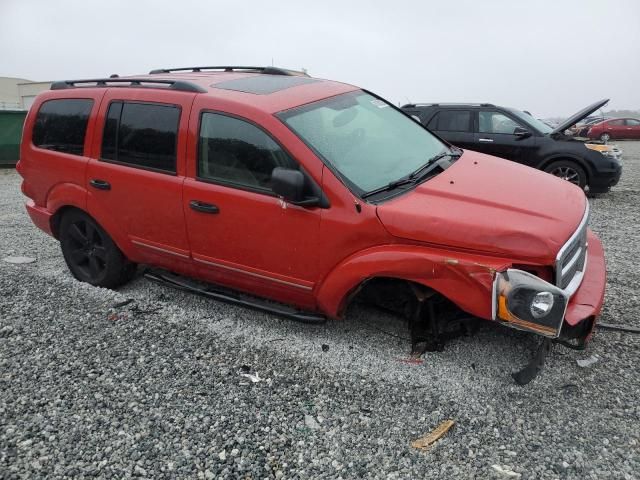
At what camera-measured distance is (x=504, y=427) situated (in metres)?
2.63

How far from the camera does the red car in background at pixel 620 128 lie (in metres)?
25.7

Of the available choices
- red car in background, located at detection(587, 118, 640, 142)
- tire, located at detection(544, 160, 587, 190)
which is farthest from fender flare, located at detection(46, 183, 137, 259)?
red car in background, located at detection(587, 118, 640, 142)

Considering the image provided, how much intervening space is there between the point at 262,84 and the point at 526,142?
6.82 meters

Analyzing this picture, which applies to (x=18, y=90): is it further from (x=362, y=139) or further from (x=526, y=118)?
(x=362, y=139)

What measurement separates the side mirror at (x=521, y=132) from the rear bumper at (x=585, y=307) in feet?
21.1

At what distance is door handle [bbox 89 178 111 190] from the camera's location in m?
4.02

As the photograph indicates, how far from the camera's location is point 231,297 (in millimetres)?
3816

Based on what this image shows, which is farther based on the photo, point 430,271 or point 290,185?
point 290,185

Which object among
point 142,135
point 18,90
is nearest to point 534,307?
point 142,135

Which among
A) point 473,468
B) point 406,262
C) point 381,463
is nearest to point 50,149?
point 406,262

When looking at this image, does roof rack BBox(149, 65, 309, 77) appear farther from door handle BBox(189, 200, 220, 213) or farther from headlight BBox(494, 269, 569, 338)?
headlight BBox(494, 269, 569, 338)

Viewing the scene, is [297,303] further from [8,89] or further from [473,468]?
[8,89]

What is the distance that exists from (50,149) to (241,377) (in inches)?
115

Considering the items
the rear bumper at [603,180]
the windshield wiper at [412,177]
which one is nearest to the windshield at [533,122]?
the rear bumper at [603,180]
